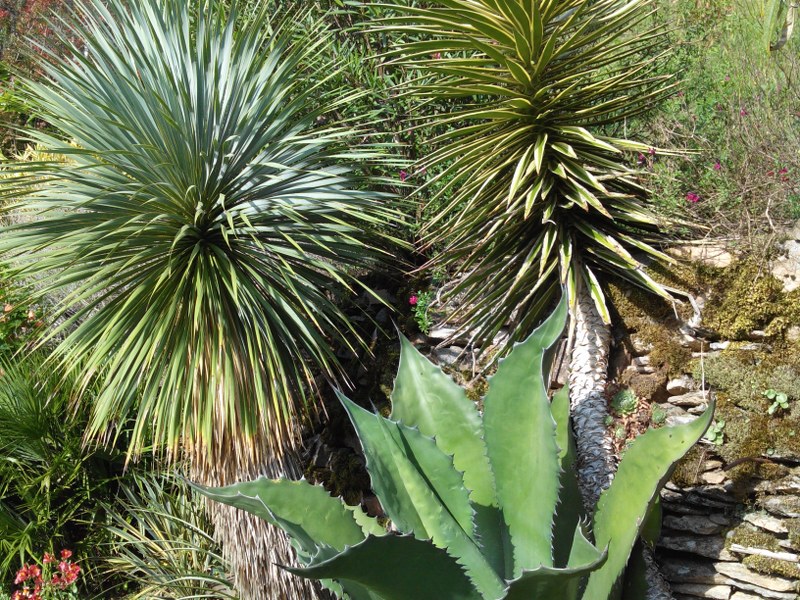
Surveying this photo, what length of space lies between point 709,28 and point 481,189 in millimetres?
2958

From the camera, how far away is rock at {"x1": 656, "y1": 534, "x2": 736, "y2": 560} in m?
3.55

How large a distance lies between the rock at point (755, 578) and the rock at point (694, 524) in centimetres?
16

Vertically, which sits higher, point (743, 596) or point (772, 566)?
point (772, 566)

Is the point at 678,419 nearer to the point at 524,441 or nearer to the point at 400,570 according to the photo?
the point at 524,441

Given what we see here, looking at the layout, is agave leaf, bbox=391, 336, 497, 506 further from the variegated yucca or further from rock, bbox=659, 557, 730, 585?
rock, bbox=659, 557, 730, 585

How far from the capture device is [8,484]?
589 cm

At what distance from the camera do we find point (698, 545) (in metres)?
3.61

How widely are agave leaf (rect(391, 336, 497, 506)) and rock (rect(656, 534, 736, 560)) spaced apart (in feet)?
3.77

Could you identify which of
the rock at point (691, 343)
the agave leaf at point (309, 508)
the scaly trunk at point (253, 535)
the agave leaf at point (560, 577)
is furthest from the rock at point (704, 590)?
the scaly trunk at point (253, 535)

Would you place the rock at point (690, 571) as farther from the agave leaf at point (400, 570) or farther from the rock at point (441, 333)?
the rock at point (441, 333)

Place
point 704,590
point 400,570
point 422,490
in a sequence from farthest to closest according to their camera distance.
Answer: point 704,590 < point 422,490 < point 400,570

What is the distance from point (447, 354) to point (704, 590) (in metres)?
1.96

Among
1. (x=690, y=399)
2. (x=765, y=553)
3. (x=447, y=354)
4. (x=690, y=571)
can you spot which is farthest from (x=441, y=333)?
(x=765, y=553)

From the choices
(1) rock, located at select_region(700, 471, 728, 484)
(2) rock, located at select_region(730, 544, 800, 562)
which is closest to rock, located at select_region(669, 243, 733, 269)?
(1) rock, located at select_region(700, 471, 728, 484)
